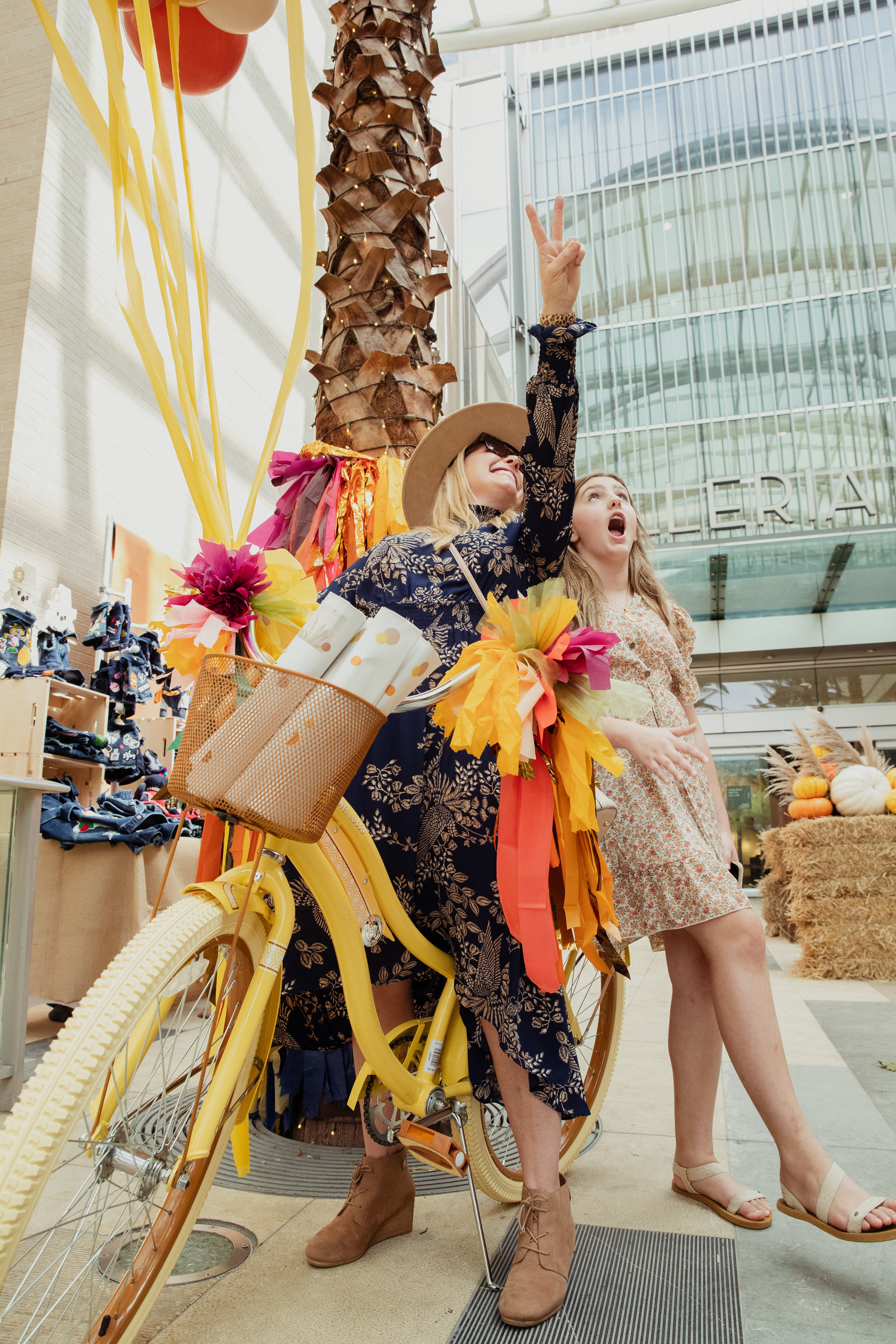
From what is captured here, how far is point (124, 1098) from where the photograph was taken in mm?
976

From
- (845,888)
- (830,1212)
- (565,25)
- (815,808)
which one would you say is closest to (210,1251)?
(830,1212)

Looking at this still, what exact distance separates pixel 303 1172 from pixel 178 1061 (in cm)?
90

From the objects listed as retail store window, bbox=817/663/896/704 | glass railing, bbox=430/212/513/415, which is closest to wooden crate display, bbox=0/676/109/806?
glass railing, bbox=430/212/513/415

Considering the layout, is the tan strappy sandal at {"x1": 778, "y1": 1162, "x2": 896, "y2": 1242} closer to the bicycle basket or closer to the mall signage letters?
the bicycle basket

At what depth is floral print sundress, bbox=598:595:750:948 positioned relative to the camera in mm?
1577

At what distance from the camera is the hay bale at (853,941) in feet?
15.0

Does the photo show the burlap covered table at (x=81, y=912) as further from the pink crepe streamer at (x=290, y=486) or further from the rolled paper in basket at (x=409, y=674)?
the rolled paper in basket at (x=409, y=674)

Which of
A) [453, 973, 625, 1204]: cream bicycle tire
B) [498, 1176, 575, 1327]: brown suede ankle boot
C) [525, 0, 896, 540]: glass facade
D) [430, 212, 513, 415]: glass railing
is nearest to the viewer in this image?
[498, 1176, 575, 1327]: brown suede ankle boot

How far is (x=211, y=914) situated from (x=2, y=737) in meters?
3.09

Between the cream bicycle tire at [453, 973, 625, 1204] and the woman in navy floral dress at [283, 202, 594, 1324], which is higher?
the woman in navy floral dress at [283, 202, 594, 1324]

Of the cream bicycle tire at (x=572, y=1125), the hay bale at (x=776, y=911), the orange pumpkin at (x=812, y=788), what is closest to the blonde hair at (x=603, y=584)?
the cream bicycle tire at (x=572, y=1125)

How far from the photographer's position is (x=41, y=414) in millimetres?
5348

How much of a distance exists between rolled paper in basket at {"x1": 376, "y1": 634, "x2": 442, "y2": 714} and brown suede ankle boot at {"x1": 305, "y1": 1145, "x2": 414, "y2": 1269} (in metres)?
0.90

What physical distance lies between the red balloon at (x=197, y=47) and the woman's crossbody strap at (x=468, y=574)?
117cm
